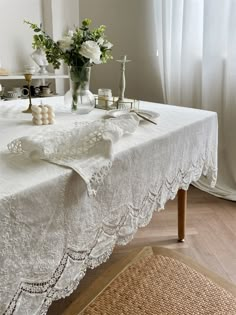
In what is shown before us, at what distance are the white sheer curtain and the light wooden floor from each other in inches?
6.8

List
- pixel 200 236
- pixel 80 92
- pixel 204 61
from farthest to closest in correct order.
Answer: pixel 204 61, pixel 200 236, pixel 80 92

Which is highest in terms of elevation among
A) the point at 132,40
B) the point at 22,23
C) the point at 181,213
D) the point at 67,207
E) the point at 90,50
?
the point at 22,23

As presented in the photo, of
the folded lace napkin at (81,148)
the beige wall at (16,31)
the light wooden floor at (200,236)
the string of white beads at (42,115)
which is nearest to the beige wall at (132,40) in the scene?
the beige wall at (16,31)

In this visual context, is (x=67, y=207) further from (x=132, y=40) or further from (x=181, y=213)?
(x=132, y=40)

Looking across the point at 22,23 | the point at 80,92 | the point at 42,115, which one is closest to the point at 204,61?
the point at 80,92

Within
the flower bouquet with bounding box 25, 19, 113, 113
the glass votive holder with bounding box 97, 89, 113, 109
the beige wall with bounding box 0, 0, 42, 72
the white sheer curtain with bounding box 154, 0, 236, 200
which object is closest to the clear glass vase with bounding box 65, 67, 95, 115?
the flower bouquet with bounding box 25, 19, 113, 113

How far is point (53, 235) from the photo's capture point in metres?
0.69

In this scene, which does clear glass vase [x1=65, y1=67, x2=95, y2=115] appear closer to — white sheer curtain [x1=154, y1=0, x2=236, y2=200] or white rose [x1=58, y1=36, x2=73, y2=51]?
white rose [x1=58, y1=36, x2=73, y2=51]

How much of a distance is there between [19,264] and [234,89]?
180cm

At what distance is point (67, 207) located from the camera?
71cm

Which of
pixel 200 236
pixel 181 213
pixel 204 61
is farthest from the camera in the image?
pixel 204 61

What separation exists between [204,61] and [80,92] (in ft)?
3.69

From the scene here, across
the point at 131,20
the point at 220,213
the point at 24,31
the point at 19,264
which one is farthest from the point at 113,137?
the point at 24,31

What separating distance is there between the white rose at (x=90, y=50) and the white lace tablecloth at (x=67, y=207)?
0.79 ft
